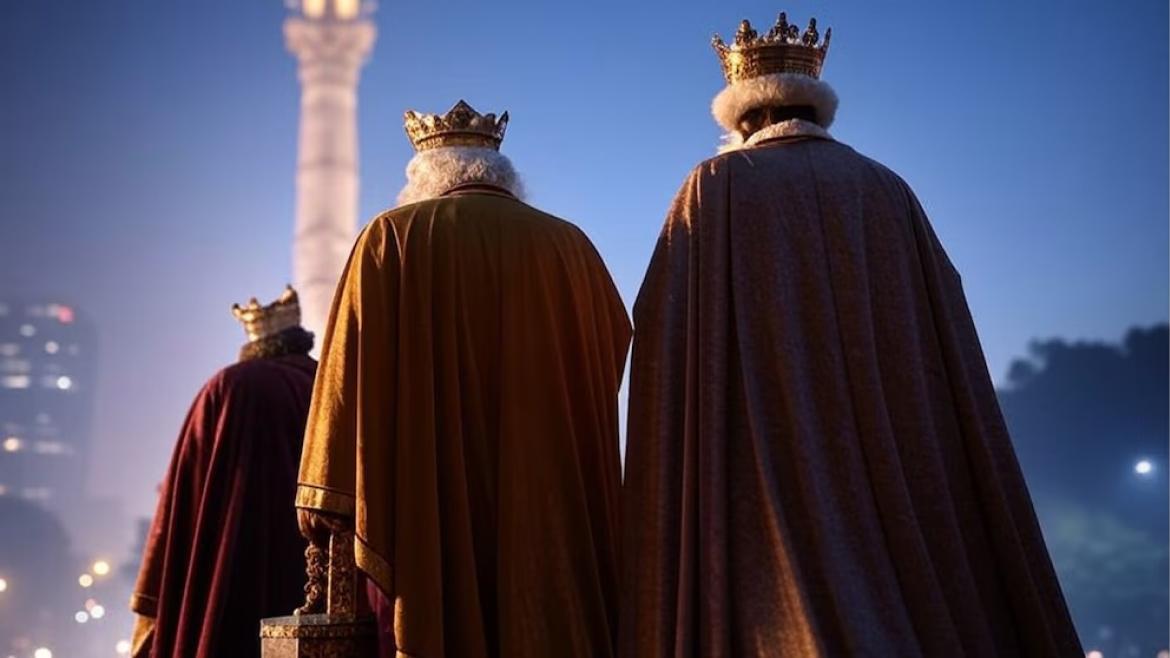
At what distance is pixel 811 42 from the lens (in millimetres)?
3242

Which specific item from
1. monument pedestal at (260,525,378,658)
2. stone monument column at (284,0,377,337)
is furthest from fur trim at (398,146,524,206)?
stone monument column at (284,0,377,337)

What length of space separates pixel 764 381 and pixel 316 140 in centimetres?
1328

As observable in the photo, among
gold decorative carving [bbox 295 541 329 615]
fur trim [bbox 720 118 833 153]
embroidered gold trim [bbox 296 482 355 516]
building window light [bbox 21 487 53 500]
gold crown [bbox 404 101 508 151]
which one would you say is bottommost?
gold decorative carving [bbox 295 541 329 615]

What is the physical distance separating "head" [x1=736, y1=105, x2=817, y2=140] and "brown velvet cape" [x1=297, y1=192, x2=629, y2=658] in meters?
0.71

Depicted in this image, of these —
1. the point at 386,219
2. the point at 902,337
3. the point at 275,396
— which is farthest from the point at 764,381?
the point at 275,396

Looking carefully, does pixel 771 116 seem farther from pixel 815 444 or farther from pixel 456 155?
pixel 456 155

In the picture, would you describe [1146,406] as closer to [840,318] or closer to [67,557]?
[840,318]

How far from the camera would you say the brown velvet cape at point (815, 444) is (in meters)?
2.54

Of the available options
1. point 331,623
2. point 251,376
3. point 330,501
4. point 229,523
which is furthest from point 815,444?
point 251,376

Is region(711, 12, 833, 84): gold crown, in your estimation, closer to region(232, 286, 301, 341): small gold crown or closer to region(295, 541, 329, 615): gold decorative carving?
region(295, 541, 329, 615): gold decorative carving

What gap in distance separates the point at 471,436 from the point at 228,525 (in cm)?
181

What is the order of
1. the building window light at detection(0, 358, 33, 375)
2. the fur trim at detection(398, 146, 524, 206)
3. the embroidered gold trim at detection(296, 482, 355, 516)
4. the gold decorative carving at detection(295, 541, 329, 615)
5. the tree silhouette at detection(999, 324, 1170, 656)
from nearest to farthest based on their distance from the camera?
1. the embroidered gold trim at detection(296, 482, 355, 516)
2. the gold decorative carving at detection(295, 541, 329, 615)
3. the fur trim at detection(398, 146, 524, 206)
4. the tree silhouette at detection(999, 324, 1170, 656)
5. the building window light at detection(0, 358, 33, 375)

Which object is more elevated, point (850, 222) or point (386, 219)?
point (386, 219)

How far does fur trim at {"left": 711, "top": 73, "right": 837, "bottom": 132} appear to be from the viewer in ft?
10.4
